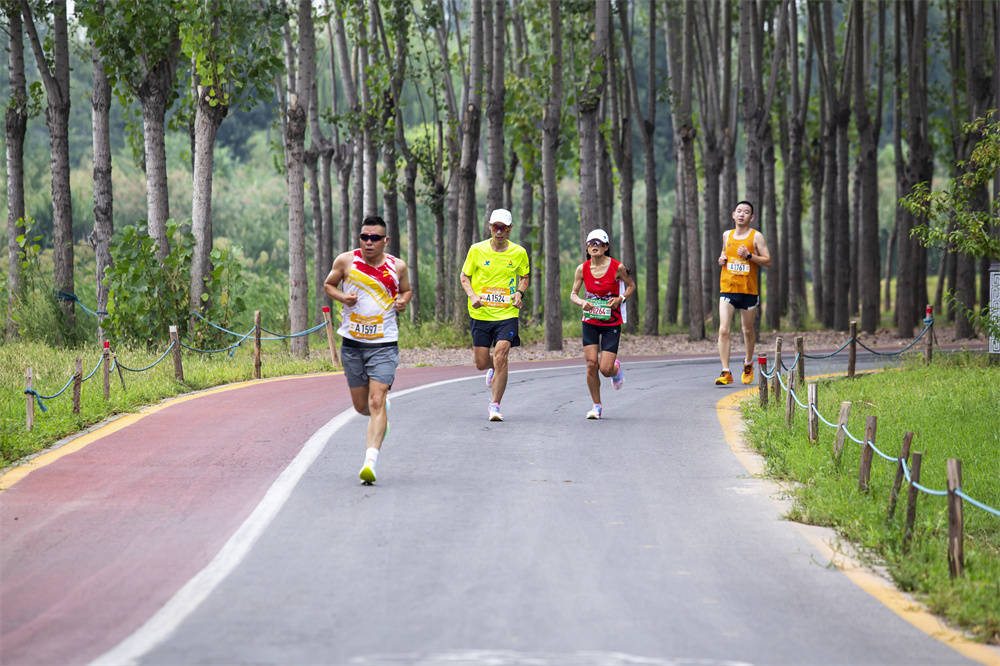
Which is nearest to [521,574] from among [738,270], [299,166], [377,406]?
[377,406]

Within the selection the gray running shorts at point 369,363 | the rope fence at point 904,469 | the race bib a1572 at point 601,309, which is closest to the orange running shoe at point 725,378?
the rope fence at point 904,469

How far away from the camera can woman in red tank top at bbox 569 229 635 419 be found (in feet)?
43.2

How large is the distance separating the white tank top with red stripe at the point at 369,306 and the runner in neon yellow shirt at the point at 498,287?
2.96 metres

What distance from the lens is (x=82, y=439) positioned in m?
11.5

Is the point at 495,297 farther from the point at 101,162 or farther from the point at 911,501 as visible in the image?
the point at 101,162

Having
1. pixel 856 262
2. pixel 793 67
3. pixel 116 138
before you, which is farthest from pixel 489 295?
pixel 116 138

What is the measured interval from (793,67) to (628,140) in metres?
5.05

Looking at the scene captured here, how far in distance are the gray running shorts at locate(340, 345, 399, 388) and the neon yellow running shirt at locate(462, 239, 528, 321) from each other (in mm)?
3039

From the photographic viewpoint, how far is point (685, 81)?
29.0 meters

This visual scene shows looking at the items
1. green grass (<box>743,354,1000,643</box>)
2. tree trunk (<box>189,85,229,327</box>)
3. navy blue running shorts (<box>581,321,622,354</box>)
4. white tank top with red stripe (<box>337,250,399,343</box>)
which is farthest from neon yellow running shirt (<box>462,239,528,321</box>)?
tree trunk (<box>189,85,229,327</box>)

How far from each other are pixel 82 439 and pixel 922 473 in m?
7.62

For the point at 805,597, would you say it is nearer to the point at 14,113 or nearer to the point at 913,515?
the point at 913,515

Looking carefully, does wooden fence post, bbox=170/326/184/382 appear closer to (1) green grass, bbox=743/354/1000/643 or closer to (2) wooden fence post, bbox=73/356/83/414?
(2) wooden fence post, bbox=73/356/83/414

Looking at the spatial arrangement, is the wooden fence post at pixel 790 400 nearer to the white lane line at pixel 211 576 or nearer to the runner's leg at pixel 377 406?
the runner's leg at pixel 377 406
